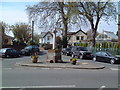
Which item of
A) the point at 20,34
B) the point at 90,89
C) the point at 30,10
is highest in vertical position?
the point at 30,10

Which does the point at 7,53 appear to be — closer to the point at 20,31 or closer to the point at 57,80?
the point at 57,80

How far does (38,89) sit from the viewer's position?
8.08 meters

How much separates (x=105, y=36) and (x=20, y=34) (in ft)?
114

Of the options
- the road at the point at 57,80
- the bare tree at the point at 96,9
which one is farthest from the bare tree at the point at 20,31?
the road at the point at 57,80

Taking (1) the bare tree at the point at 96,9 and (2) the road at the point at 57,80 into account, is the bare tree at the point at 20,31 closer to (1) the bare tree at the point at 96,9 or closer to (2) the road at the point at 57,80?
(1) the bare tree at the point at 96,9

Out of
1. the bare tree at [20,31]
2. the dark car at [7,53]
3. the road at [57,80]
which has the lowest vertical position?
the road at [57,80]

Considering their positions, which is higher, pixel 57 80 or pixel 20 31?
pixel 20 31

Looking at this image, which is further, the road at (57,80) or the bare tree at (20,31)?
the bare tree at (20,31)

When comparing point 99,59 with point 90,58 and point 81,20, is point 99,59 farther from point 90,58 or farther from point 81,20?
point 81,20

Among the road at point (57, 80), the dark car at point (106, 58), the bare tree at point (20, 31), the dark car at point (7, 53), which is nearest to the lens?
the road at point (57, 80)

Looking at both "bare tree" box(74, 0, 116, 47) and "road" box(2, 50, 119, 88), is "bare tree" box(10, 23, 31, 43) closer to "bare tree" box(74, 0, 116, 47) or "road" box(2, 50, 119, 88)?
"bare tree" box(74, 0, 116, 47)

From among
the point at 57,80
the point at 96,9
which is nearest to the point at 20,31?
the point at 96,9

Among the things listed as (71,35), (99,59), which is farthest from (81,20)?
(71,35)

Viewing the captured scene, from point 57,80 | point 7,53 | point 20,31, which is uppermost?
point 20,31
